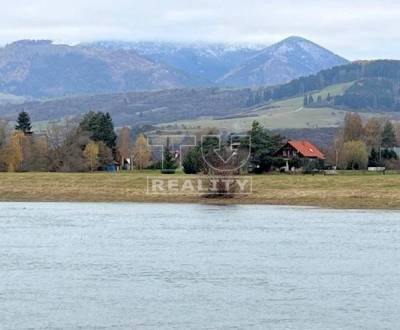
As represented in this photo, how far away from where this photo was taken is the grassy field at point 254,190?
73688mm

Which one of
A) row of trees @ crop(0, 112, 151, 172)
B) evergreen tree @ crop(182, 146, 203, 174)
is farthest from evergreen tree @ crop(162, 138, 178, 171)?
row of trees @ crop(0, 112, 151, 172)

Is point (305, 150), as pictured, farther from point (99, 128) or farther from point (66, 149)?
point (66, 149)

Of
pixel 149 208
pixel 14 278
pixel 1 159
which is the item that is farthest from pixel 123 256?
pixel 1 159

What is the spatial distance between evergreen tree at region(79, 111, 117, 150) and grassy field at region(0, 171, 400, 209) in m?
23.9

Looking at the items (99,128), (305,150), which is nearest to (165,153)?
(99,128)

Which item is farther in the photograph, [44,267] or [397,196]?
[397,196]

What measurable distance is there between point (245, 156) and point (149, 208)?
81.8ft

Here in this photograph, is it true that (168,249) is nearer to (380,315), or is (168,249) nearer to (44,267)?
(44,267)

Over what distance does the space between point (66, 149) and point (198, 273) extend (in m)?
72.7

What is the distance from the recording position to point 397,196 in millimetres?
72875

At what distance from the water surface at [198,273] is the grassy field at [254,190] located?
15280 mm

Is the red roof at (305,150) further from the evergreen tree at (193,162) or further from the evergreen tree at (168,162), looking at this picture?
the evergreen tree at (193,162)

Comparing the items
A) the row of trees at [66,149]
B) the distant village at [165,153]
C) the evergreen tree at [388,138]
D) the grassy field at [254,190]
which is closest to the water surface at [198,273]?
the grassy field at [254,190]

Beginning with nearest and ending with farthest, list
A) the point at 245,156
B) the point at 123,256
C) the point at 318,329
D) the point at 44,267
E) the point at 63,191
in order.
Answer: the point at 318,329, the point at 44,267, the point at 123,256, the point at 63,191, the point at 245,156
